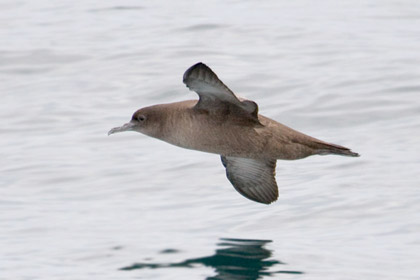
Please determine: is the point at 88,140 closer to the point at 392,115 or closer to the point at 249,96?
the point at 249,96

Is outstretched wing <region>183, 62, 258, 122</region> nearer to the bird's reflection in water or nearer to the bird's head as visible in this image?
the bird's head

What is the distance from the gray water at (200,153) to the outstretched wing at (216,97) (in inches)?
72.8

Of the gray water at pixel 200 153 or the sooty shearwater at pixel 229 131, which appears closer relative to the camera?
the sooty shearwater at pixel 229 131

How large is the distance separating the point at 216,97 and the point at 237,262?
7.23ft

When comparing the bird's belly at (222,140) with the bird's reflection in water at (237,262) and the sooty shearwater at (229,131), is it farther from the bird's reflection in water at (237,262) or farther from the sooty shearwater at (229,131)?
the bird's reflection in water at (237,262)

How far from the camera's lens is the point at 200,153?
18062 millimetres

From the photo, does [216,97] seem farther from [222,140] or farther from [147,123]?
[147,123]

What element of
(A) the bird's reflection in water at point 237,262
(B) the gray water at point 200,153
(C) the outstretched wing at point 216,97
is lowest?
(A) the bird's reflection in water at point 237,262

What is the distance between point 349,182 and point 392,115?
2702 millimetres

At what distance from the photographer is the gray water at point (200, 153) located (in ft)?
46.2

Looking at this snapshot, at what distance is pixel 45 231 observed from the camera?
50.6 feet

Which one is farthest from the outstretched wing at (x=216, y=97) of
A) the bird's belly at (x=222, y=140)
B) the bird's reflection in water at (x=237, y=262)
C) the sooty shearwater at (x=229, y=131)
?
the bird's reflection in water at (x=237, y=262)

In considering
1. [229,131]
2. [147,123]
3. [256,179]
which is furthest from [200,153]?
[229,131]

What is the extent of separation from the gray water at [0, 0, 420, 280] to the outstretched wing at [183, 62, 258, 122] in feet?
6.07
